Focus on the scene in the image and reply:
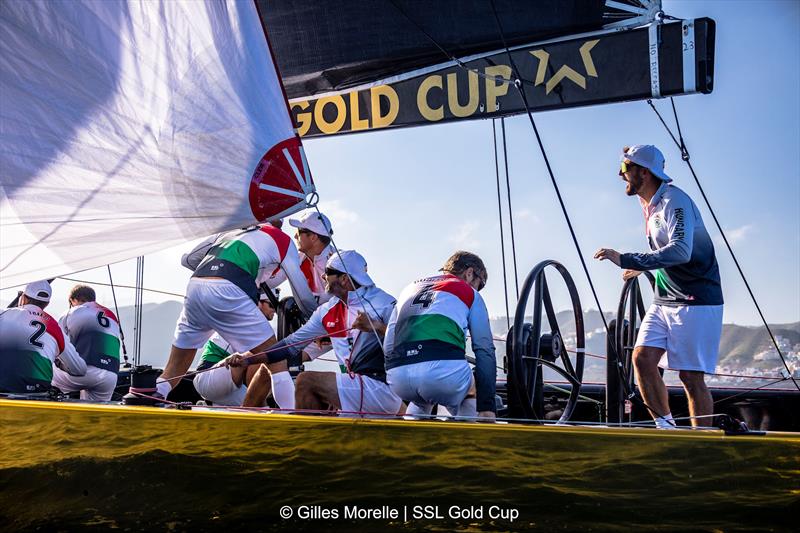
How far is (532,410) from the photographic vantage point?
3354mm

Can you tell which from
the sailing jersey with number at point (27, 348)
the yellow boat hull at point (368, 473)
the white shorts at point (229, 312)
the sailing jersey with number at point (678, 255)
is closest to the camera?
the yellow boat hull at point (368, 473)

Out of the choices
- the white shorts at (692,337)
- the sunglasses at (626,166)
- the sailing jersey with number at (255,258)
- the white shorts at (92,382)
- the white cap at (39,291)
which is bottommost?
the white shorts at (92,382)

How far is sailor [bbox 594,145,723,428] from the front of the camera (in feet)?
11.7

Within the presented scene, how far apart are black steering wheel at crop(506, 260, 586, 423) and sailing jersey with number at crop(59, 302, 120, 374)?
122 inches

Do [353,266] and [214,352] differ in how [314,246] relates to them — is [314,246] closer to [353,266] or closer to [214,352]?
[353,266]

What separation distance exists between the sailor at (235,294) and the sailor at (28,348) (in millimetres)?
775

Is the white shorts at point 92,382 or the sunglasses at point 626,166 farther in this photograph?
the white shorts at point 92,382

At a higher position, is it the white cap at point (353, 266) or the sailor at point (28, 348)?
the white cap at point (353, 266)

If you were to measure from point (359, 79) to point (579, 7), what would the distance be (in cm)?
149

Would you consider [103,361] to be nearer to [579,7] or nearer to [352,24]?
[352,24]

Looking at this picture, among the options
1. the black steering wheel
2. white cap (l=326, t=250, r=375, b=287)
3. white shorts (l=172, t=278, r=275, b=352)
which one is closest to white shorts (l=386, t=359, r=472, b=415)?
the black steering wheel

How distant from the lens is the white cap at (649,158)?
3746mm

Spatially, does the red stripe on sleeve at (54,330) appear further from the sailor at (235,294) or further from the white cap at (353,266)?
the white cap at (353,266)

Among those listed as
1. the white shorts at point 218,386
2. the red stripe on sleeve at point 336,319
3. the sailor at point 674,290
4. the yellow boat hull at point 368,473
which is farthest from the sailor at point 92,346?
the sailor at point 674,290
